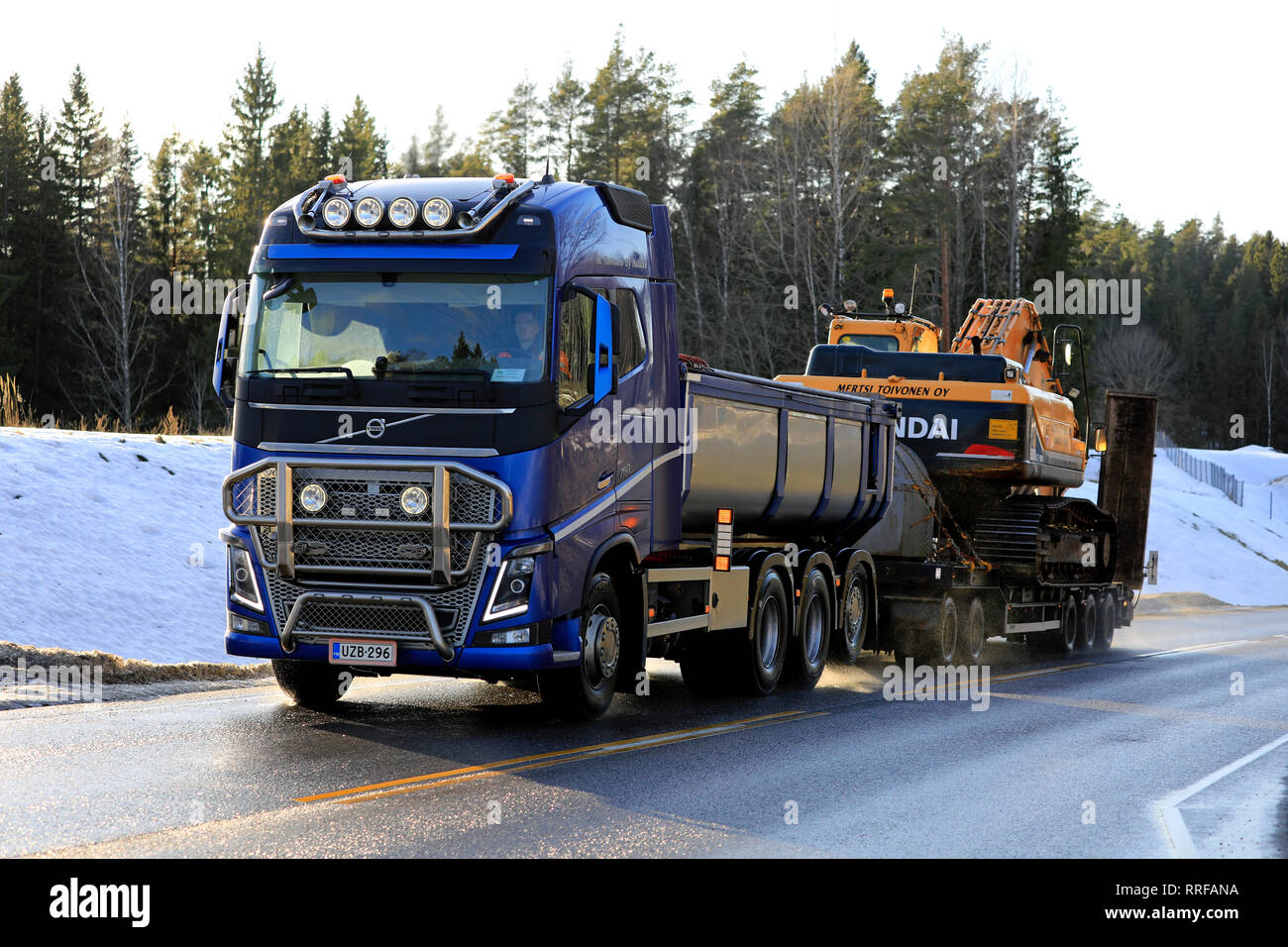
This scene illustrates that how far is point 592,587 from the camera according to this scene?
408 inches

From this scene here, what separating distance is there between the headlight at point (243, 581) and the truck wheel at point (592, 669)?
7.02ft

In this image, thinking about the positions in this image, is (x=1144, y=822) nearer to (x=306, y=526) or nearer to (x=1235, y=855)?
(x=1235, y=855)

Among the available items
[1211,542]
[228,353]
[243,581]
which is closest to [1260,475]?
[1211,542]

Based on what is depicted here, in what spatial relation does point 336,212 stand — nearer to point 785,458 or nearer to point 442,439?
point 442,439

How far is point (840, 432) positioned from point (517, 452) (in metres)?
6.37

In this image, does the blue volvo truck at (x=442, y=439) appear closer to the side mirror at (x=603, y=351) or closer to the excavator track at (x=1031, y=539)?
the side mirror at (x=603, y=351)

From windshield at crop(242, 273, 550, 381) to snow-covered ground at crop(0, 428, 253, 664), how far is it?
7.21 meters

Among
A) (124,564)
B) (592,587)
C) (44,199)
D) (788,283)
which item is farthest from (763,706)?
(44,199)

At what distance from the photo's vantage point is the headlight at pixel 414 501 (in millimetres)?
9547

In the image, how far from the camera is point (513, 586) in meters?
9.59

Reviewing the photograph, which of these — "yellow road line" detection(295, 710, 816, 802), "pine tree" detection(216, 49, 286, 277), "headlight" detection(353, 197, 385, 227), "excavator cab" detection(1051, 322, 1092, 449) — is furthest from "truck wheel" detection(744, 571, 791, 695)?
"pine tree" detection(216, 49, 286, 277)

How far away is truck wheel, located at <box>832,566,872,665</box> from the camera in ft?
49.5

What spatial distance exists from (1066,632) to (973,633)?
13.6ft

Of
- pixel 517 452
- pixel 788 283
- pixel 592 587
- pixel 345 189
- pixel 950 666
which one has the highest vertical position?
pixel 788 283
